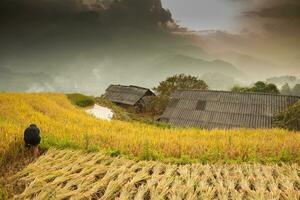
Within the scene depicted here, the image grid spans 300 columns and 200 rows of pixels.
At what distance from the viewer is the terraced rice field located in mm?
7227

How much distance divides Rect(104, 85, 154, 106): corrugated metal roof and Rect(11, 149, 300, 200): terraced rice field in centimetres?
4567

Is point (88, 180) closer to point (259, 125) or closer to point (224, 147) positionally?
point (224, 147)

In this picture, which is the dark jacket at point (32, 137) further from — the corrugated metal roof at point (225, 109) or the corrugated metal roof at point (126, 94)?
the corrugated metal roof at point (126, 94)

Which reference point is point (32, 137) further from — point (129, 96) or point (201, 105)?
point (129, 96)

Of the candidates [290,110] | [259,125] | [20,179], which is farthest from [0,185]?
[259,125]

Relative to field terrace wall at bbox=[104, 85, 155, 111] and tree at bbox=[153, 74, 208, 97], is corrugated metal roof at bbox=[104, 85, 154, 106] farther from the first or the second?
tree at bbox=[153, 74, 208, 97]

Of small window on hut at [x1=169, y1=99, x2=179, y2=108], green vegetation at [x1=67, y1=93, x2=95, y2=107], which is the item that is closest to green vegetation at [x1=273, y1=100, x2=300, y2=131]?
small window on hut at [x1=169, y1=99, x2=179, y2=108]

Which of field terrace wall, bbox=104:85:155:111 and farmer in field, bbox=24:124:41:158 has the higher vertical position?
field terrace wall, bbox=104:85:155:111

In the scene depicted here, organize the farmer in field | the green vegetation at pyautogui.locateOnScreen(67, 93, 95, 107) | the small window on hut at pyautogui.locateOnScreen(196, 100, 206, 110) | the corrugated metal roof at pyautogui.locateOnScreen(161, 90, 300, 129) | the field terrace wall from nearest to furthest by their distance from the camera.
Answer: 1. the farmer in field
2. the corrugated metal roof at pyautogui.locateOnScreen(161, 90, 300, 129)
3. the green vegetation at pyautogui.locateOnScreen(67, 93, 95, 107)
4. the small window on hut at pyautogui.locateOnScreen(196, 100, 206, 110)
5. the field terrace wall

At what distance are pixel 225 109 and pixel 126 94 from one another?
83.8 feet

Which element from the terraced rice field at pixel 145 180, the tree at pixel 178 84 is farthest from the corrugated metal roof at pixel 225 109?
the terraced rice field at pixel 145 180

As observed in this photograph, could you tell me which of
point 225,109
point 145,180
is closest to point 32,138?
point 145,180

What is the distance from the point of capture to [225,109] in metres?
35.5

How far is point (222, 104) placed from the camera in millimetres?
36406
